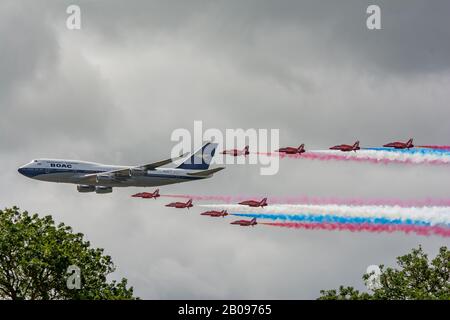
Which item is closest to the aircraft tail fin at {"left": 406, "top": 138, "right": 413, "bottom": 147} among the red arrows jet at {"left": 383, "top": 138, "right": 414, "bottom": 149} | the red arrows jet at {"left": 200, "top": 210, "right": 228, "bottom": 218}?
the red arrows jet at {"left": 383, "top": 138, "right": 414, "bottom": 149}

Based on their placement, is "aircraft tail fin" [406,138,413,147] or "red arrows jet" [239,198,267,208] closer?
"aircraft tail fin" [406,138,413,147]

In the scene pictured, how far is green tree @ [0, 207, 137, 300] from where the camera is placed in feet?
522

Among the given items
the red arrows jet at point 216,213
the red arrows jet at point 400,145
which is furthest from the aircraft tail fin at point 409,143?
the red arrows jet at point 216,213

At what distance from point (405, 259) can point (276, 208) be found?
2284 centimetres

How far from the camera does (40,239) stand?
16738 cm

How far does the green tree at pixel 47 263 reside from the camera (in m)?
159

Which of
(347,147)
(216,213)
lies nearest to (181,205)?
(216,213)

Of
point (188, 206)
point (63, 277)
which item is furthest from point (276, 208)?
point (63, 277)

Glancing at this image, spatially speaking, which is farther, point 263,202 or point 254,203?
point 263,202

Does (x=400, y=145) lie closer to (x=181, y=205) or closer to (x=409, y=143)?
(x=409, y=143)

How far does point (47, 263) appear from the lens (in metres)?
161

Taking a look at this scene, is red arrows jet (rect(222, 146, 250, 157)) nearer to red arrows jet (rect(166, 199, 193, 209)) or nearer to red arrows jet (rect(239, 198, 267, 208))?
red arrows jet (rect(239, 198, 267, 208))
